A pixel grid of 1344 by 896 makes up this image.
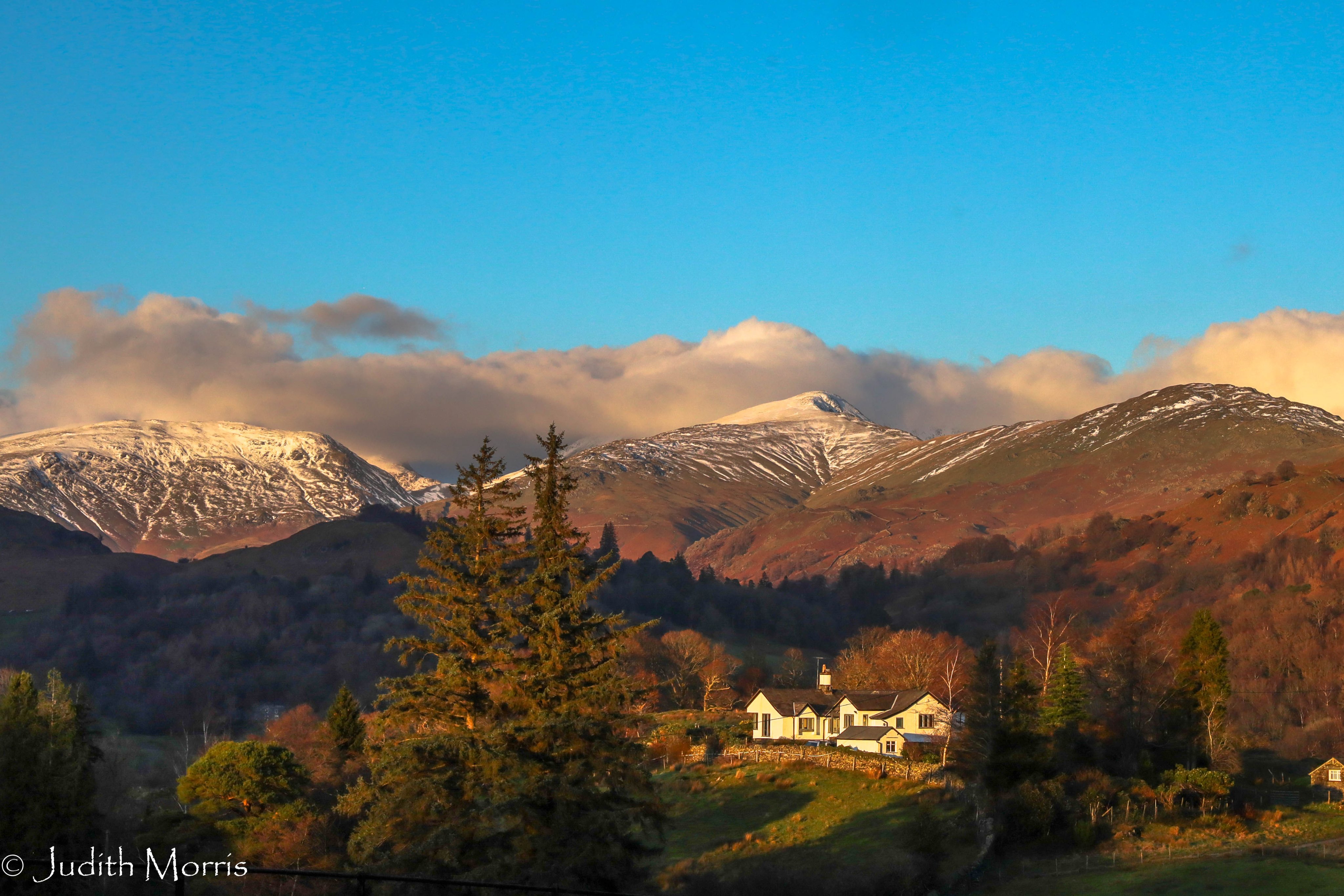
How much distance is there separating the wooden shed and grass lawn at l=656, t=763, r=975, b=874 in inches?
902

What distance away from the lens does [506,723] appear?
35156mm

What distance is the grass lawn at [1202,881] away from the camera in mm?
46594

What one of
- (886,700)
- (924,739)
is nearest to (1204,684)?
(924,739)

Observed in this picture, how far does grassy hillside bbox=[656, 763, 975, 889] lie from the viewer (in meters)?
52.7

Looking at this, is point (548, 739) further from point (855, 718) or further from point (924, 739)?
point (855, 718)

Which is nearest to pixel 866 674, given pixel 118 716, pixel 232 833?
pixel 232 833

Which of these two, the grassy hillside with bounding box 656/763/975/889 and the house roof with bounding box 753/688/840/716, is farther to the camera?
the house roof with bounding box 753/688/840/716

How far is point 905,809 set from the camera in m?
61.1

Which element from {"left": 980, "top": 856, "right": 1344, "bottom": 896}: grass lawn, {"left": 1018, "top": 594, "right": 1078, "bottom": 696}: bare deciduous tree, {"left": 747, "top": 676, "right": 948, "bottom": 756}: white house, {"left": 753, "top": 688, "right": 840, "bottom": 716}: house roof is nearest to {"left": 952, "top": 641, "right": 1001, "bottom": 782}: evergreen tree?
{"left": 980, "top": 856, "right": 1344, "bottom": 896}: grass lawn

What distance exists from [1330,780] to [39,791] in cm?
6476

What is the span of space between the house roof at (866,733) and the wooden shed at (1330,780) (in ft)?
83.8

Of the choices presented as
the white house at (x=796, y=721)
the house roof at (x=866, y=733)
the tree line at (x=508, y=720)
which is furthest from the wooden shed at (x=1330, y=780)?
the tree line at (x=508, y=720)

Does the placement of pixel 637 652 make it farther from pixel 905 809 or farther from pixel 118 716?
pixel 118 716

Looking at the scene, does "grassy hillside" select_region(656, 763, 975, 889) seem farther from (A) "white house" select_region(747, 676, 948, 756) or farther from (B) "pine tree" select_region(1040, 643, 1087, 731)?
(A) "white house" select_region(747, 676, 948, 756)
